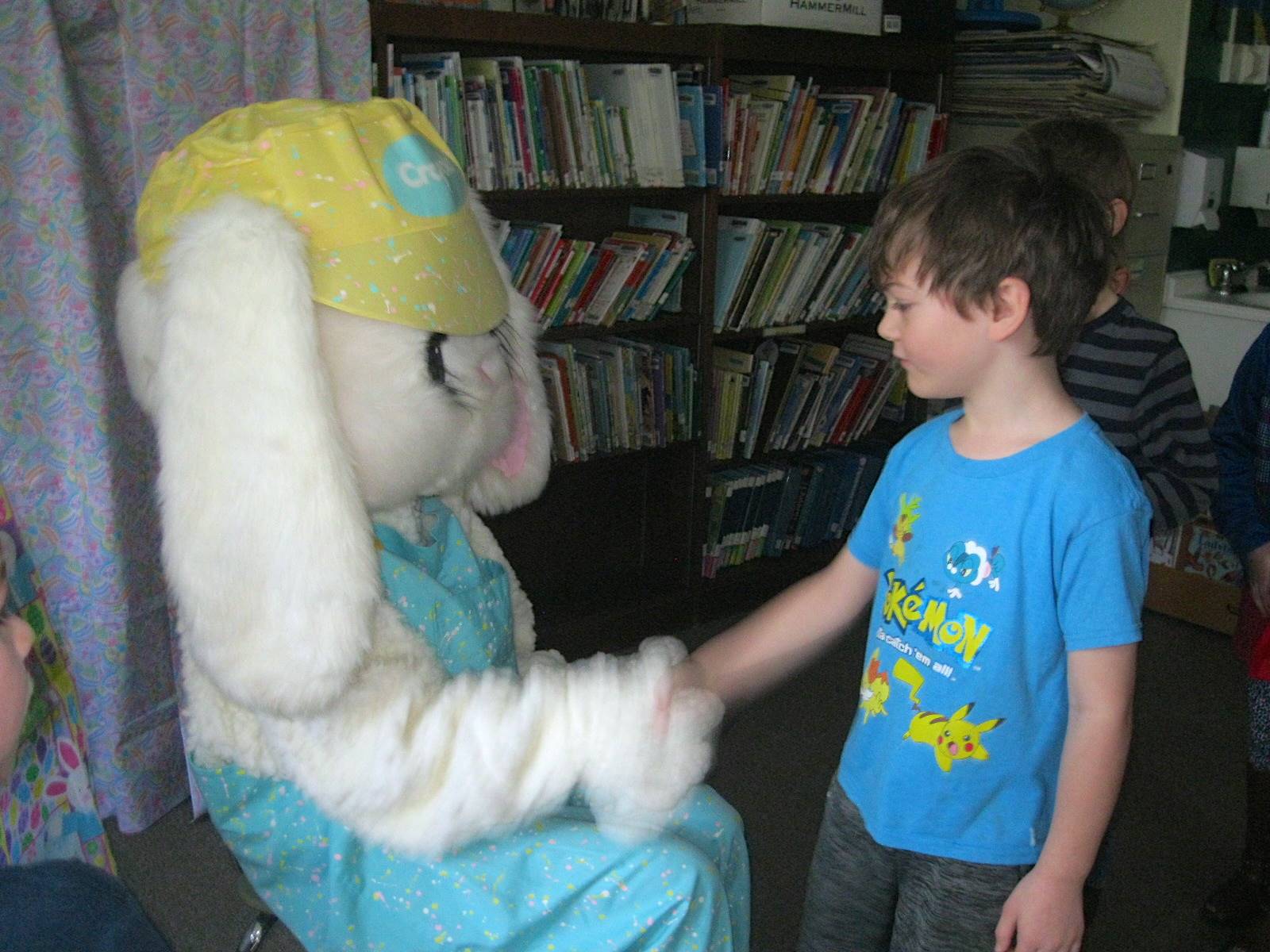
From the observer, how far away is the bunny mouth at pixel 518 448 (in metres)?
1.30

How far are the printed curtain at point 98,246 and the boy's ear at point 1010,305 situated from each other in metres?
1.34

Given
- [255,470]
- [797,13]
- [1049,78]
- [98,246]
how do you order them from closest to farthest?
[255,470] < [98,246] < [797,13] < [1049,78]

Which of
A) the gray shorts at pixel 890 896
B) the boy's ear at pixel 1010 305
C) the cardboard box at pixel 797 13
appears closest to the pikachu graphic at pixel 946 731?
the gray shorts at pixel 890 896

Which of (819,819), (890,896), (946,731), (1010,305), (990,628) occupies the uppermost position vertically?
(1010,305)

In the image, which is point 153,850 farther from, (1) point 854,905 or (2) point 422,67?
(2) point 422,67

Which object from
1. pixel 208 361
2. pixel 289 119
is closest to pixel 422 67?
pixel 289 119

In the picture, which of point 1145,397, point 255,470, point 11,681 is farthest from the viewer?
point 1145,397

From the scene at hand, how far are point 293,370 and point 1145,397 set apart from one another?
121 centimetres

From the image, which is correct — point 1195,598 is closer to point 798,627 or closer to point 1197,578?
point 1197,578

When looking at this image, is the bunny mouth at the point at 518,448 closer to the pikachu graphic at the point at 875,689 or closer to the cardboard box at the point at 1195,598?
the pikachu graphic at the point at 875,689

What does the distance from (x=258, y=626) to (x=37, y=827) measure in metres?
0.25

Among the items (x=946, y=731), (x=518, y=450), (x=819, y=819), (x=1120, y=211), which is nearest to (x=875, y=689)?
(x=946, y=731)

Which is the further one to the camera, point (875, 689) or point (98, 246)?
point (98, 246)

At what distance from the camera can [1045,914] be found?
979 millimetres
